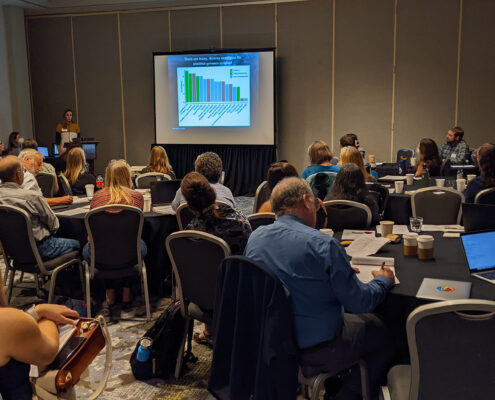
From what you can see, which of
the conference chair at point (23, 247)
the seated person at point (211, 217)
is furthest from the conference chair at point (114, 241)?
the seated person at point (211, 217)

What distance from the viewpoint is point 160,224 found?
15.2 feet

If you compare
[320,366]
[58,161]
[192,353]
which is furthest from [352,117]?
[320,366]

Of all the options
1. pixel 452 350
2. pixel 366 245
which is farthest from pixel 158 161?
pixel 452 350

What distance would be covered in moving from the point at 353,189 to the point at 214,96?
715 cm

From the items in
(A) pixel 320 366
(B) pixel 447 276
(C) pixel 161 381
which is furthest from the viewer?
(C) pixel 161 381

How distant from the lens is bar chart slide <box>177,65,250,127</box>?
34.7 ft

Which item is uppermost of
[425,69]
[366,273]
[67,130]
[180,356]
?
[425,69]

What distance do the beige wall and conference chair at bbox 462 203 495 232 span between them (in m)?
7.38

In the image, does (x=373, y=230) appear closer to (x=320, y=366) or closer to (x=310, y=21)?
(x=320, y=366)

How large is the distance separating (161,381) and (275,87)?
26.2ft

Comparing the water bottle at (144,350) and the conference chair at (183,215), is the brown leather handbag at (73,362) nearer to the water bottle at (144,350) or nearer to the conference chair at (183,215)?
the water bottle at (144,350)

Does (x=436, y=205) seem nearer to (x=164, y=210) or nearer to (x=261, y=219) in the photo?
(x=261, y=219)

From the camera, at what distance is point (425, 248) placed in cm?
284

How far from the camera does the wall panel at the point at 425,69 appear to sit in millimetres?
9844
